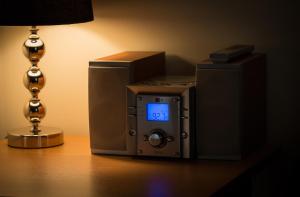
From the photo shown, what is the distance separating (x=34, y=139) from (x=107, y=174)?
0.32 meters

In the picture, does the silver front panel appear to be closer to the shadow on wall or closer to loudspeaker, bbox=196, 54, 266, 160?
loudspeaker, bbox=196, 54, 266, 160

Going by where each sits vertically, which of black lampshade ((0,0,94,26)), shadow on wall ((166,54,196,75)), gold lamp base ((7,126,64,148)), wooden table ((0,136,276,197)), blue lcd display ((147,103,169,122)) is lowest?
wooden table ((0,136,276,197))

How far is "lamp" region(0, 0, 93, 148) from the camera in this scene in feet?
5.34

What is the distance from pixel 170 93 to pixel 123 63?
0.41 ft

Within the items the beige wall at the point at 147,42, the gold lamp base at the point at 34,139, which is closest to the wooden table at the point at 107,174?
the gold lamp base at the point at 34,139

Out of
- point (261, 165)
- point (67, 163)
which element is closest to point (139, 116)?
point (67, 163)

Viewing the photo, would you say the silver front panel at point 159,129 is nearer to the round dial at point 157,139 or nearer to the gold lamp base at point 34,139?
the round dial at point 157,139

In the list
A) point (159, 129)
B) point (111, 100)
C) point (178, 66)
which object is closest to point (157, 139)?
point (159, 129)

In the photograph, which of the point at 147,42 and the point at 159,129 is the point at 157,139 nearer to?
the point at 159,129

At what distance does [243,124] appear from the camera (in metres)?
1.63

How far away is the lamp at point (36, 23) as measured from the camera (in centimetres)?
163

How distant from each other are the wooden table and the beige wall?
0.23 m

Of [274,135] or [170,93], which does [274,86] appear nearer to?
[274,135]

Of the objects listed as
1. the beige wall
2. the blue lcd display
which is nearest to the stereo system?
the blue lcd display
